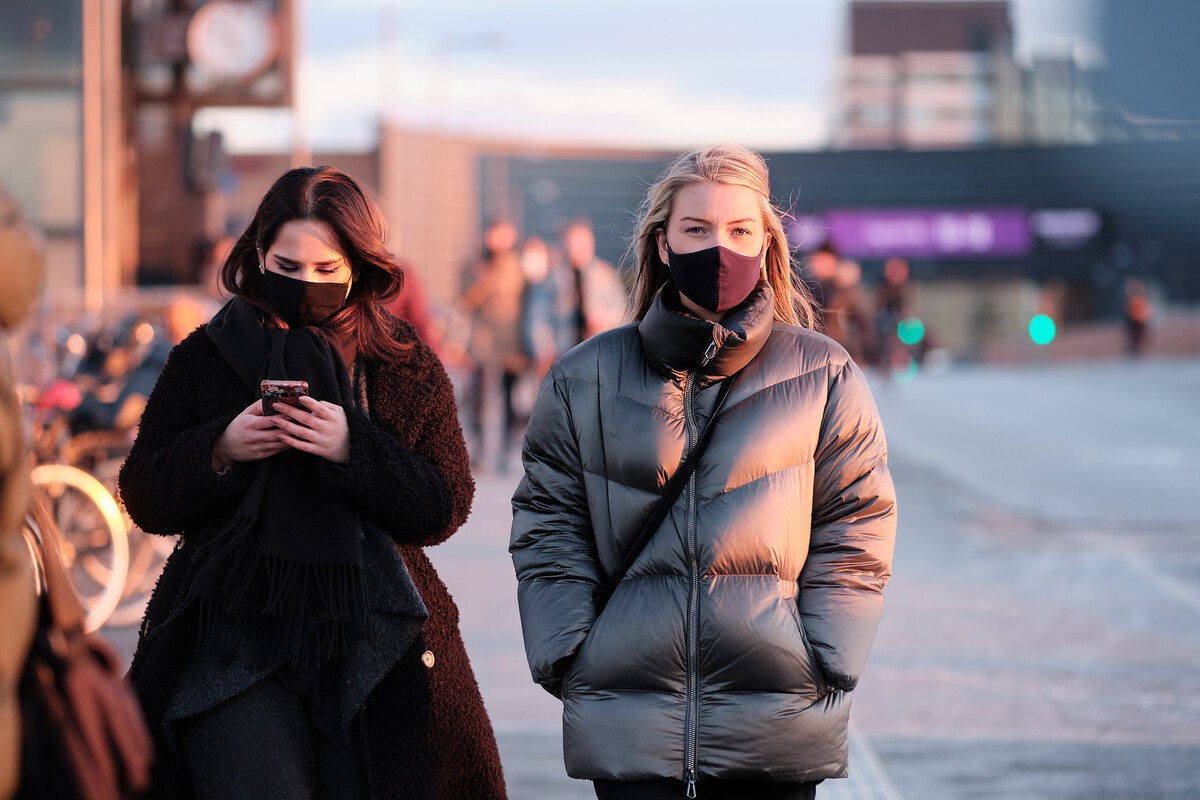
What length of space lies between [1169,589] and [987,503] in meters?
4.06

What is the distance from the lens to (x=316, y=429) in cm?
331

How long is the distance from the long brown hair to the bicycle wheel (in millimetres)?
5151

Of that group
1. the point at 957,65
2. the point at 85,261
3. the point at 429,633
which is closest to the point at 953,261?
the point at 957,65

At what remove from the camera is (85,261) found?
16344 millimetres

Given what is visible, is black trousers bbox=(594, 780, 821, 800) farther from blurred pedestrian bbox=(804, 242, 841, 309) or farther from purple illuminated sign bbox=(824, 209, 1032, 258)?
purple illuminated sign bbox=(824, 209, 1032, 258)

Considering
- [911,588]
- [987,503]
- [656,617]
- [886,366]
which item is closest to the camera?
[656,617]

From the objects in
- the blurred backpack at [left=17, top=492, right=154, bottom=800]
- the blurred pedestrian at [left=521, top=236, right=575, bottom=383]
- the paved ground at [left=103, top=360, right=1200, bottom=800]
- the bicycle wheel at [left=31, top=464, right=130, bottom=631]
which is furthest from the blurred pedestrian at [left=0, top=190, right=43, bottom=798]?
the blurred pedestrian at [left=521, top=236, right=575, bottom=383]

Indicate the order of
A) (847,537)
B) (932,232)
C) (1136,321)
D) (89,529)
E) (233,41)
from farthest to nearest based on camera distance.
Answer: (932,232)
(1136,321)
(233,41)
(89,529)
(847,537)

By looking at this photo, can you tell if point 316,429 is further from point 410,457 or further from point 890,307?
point 890,307

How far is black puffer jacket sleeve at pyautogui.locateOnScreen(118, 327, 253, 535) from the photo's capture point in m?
3.37

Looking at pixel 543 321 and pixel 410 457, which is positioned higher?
pixel 410 457

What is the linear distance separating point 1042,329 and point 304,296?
43692mm

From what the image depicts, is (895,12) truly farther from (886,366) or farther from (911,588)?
(911,588)

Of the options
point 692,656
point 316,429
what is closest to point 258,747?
point 316,429
